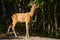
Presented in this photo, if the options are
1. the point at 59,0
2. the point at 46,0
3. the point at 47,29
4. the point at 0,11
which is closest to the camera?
the point at 46,0

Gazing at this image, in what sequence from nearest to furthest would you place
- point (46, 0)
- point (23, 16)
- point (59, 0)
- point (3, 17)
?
point (23, 16) → point (46, 0) → point (59, 0) → point (3, 17)

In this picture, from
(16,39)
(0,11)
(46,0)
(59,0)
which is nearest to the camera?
(16,39)

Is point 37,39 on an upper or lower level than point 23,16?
lower

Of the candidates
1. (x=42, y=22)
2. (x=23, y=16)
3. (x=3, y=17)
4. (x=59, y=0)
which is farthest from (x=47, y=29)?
(x=23, y=16)

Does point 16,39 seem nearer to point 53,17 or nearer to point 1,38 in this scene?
point 1,38

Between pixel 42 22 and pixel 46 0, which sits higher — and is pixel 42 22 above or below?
below

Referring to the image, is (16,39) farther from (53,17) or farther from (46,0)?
(53,17)

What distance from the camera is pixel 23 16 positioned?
1173 cm

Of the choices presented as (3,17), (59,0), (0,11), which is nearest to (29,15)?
(59,0)

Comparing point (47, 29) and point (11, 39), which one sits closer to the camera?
point (11, 39)

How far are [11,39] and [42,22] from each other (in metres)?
6.28

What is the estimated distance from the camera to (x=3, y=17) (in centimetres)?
1828

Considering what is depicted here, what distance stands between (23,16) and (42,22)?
214 inches

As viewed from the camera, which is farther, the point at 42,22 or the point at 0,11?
the point at 0,11
